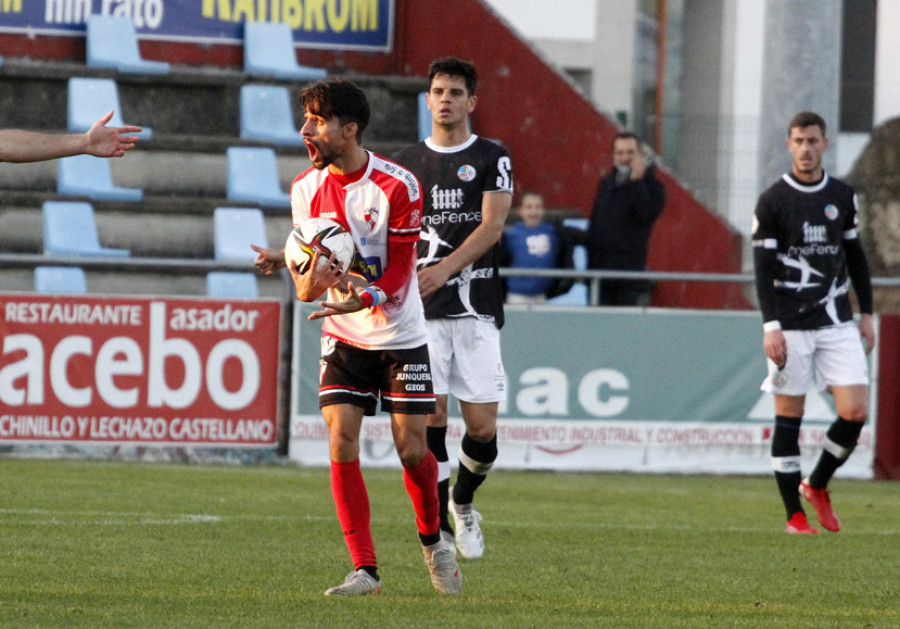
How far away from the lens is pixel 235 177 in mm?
17172

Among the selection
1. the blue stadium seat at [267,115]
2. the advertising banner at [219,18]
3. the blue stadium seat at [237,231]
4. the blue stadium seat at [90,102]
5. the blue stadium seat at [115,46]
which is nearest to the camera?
the blue stadium seat at [237,231]

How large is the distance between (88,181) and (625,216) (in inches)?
237

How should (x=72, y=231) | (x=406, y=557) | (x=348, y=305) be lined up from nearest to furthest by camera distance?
(x=348, y=305), (x=406, y=557), (x=72, y=231)

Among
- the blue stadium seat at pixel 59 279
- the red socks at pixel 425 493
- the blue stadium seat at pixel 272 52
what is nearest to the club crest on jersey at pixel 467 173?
the red socks at pixel 425 493

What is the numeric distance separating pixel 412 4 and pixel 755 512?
1047 cm

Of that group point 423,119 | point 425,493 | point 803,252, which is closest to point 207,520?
point 425,493

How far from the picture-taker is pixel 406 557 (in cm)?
740

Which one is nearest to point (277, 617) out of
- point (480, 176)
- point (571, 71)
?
point (480, 176)

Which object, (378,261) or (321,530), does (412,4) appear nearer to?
(321,530)

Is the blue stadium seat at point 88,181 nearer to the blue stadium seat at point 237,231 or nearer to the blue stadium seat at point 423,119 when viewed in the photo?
the blue stadium seat at point 237,231

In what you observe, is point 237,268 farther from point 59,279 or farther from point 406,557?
point 406,557

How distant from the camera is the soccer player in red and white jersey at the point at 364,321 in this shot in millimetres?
5980

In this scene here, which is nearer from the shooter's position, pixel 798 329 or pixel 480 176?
pixel 480 176

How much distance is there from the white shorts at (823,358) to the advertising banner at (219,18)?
1147cm
